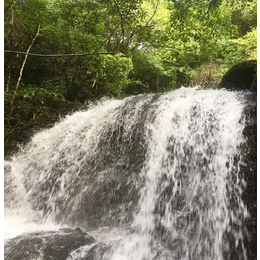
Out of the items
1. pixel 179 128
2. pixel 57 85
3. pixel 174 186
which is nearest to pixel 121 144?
pixel 179 128

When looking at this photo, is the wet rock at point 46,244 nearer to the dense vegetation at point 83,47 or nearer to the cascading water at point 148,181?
the cascading water at point 148,181

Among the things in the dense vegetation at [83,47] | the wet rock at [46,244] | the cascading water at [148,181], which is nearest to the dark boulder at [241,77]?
the dense vegetation at [83,47]

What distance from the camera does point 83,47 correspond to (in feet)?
20.3

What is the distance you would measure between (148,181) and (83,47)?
461 centimetres

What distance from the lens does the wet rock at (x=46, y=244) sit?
2.48 m

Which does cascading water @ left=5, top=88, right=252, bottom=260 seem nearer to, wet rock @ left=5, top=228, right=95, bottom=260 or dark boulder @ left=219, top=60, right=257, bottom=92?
wet rock @ left=5, top=228, right=95, bottom=260

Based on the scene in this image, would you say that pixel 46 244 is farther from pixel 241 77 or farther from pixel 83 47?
pixel 241 77

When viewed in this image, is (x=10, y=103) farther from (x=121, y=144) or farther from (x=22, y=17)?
(x=121, y=144)

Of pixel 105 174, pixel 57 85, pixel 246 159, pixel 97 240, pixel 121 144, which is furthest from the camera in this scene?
pixel 57 85

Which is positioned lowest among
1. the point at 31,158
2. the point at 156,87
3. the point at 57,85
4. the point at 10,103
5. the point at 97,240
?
the point at 97,240

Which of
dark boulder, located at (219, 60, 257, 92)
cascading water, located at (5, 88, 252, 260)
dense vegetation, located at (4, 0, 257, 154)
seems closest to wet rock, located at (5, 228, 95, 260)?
cascading water, located at (5, 88, 252, 260)

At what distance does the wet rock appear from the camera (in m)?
2.48

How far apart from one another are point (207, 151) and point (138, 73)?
8.01m

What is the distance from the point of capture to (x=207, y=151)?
357cm
